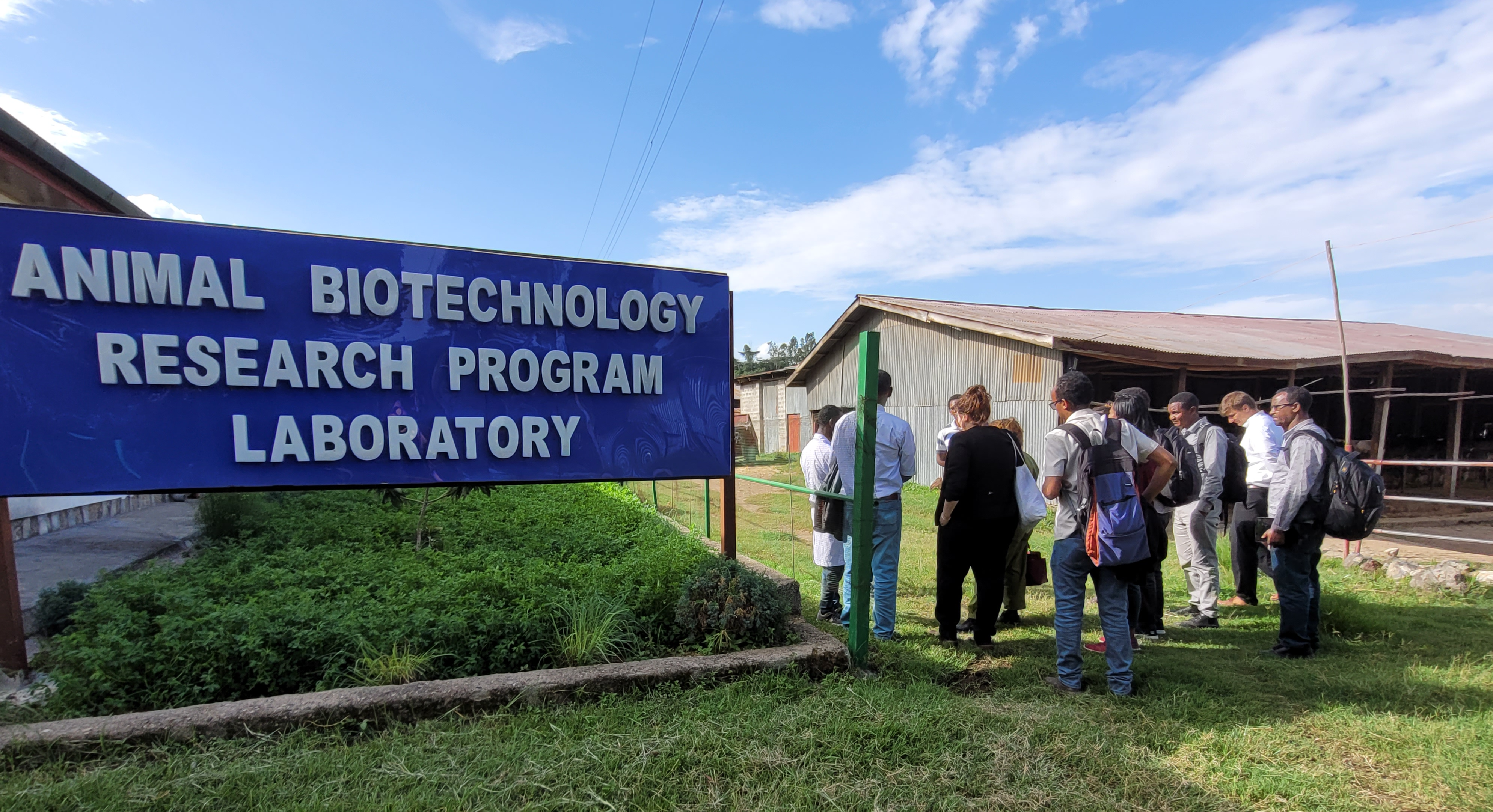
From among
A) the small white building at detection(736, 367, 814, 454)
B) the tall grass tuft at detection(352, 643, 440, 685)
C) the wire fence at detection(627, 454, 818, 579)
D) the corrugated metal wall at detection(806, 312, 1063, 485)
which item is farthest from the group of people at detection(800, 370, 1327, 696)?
the small white building at detection(736, 367, 814, 454)

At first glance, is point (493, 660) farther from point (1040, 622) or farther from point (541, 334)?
point (1040, 622)

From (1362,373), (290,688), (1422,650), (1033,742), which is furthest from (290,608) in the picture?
(1362,373)

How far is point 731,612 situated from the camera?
3.37m

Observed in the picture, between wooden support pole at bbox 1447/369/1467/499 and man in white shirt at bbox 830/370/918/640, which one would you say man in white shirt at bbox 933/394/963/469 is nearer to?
man in white shirt at bbox 830/370/918/640

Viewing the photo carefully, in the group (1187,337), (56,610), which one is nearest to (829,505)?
(56,610)

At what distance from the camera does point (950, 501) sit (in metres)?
3.98

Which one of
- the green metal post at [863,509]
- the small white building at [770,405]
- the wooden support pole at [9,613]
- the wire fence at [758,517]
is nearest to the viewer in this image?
the wooden support pole at [9,613]

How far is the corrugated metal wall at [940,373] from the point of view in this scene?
34.9ft

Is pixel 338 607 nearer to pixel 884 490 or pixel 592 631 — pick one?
pixel 592 631

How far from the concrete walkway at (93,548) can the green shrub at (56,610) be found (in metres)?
0.16

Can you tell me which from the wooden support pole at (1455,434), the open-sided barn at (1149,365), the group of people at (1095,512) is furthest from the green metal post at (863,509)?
the wooden support pole at (1455,434)

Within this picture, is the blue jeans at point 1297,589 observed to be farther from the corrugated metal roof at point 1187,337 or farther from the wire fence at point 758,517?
the corrugated metal roof at point 1187,337

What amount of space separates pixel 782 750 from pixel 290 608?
2389 millimetres

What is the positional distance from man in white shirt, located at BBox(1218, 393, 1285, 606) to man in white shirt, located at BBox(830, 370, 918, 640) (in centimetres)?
231
